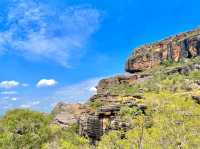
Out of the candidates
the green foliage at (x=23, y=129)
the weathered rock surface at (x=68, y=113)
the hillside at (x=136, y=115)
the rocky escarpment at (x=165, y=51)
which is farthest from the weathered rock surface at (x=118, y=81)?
the green foliage at (x=23, y=129)

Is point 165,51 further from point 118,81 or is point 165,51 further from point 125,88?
point 125,88

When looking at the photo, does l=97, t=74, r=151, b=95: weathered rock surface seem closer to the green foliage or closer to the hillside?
the hillside

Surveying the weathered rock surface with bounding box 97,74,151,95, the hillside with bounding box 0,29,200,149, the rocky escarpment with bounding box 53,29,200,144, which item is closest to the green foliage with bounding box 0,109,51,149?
the hillside with bounding box 0,29,200,149

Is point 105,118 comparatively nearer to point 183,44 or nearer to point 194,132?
point 194,132

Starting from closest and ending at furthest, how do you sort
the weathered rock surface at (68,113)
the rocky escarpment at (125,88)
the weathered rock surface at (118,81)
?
the rocky escarpment at (125,88)
the weathered rock surface at (68,113)
the weathered rock surface at (118,81)

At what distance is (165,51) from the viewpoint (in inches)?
6403

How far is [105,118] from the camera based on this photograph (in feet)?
288

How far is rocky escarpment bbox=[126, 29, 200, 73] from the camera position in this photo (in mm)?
151125

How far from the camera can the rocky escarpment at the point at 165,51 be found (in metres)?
151

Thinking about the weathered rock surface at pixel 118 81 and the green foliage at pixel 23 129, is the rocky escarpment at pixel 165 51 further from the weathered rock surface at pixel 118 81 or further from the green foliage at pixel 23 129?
the green foliage at pixel 23 129

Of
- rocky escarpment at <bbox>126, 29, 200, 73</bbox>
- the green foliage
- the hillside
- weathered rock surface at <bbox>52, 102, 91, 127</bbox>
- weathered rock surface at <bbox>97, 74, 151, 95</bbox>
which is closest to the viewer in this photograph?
the hillside

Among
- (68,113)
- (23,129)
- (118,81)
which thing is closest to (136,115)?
(23,129)

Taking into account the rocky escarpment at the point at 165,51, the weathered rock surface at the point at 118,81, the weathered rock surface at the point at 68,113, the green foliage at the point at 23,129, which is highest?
the rocky escarpment at the point at 165,51

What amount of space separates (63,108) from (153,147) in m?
81.6
